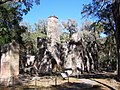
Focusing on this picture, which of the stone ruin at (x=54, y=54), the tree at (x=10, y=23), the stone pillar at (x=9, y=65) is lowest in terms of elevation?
the stone pillar at (x=9, y=65)

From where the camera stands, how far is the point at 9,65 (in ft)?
73.7

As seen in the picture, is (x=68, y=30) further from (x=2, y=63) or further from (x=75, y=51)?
(x=2, y=63)

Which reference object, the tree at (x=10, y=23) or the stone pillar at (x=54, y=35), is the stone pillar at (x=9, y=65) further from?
the stone pillar at (x=54, y=35)

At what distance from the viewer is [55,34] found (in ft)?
166

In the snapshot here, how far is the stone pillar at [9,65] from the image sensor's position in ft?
73.3

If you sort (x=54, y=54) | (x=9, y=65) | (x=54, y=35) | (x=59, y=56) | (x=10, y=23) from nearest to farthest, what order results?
(x=9, y=65) → (x=10, y=23) → (x=54, y=54) → (x=59, y=56) → (x=54, y=35)

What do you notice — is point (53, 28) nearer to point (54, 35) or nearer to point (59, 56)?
point (54, 35)

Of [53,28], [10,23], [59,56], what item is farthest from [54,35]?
[10,23]

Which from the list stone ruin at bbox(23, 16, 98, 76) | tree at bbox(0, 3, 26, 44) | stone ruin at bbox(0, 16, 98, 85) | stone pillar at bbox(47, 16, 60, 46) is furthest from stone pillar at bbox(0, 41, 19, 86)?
stone pillar at bbox(47, 16, 60, 46)

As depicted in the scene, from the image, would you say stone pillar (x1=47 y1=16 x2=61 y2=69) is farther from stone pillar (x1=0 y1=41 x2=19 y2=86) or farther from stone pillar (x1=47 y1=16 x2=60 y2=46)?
stone pillar (x1=0 y1=41 x2=19 y2=86)

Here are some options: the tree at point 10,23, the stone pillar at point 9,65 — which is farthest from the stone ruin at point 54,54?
the stone pillar at point 9,65

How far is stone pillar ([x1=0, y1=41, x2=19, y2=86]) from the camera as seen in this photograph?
22344mm

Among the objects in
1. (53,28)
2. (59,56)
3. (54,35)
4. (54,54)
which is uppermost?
(53,28)

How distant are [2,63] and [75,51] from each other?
16.6 meters
